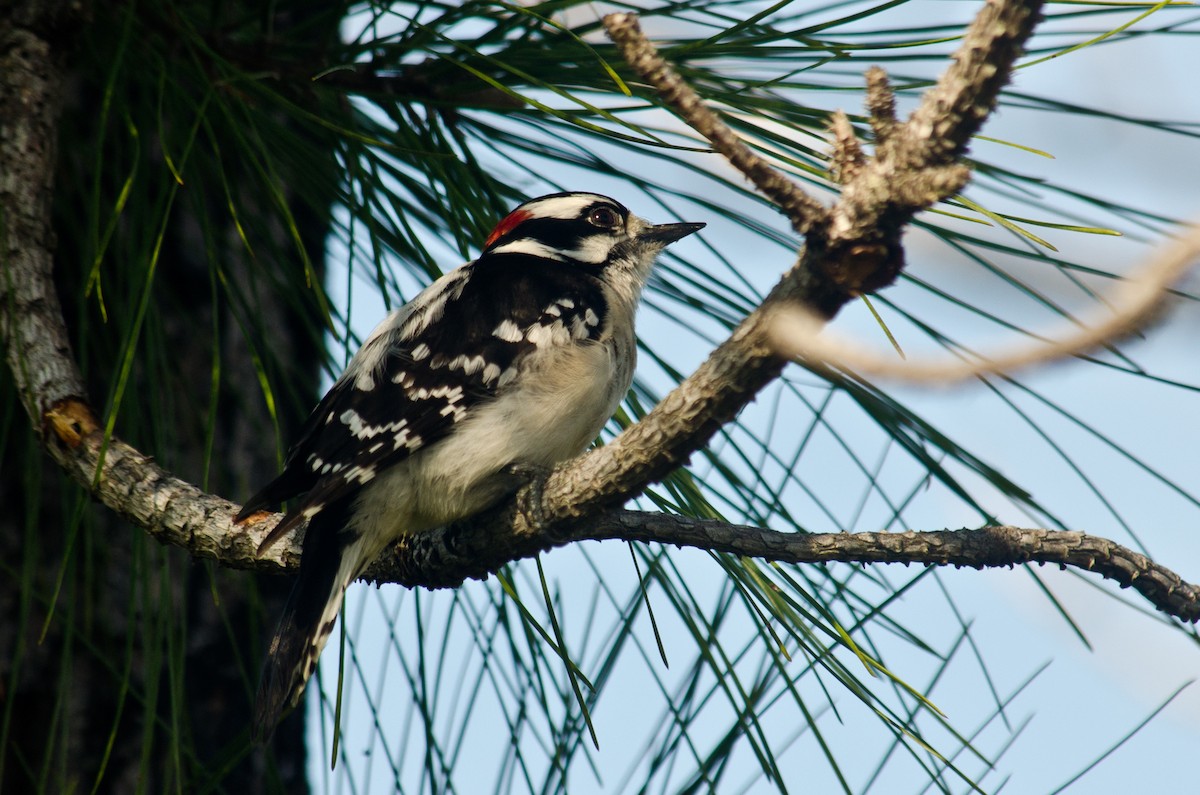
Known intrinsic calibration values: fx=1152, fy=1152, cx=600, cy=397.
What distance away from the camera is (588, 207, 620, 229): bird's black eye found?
3.04 metres

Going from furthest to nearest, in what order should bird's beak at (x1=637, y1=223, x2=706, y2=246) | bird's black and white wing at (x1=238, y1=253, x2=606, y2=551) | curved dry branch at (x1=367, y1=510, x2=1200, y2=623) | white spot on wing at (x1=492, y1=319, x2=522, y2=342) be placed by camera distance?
bird's beak at (x1=637, y1=223, x2=706, y2=246), white spot on wing at (x1=492, y1=319, x2=522, y2=342), bird's black and white wing at (x1=238, y1=253, x2=606, y2=551), curved dry branch at (x1=367, y1=510, x2=1200, y2=623)

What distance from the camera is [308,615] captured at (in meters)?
2.06

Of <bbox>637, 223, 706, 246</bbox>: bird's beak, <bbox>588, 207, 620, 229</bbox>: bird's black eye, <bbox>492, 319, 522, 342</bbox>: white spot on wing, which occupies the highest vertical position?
<bbox>588, 207, 620, 229</bbox>: bird's black eye

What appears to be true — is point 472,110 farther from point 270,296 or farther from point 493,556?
point 270,296

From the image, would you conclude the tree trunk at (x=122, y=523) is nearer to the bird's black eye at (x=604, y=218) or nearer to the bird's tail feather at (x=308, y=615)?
the bird's tail feather at (x=308, y=615)

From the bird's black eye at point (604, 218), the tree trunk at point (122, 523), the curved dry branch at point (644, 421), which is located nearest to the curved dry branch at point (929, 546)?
the curved dry branch at point (644, 421)

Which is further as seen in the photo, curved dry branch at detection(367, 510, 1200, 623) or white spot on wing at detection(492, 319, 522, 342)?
white spot on wing at detection(492, 319, 522, 342)

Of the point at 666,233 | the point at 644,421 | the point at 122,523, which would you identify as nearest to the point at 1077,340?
the point at 644,421

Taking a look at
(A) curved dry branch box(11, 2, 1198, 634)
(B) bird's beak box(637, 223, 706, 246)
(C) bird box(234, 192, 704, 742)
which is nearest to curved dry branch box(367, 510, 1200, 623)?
(A) curved dry branch box(11, 2, 1198, 634)

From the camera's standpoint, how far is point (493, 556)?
1957 millimetres

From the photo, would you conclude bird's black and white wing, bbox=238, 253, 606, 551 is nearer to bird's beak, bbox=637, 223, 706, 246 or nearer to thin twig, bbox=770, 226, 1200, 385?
bird's beak, bbox=637, 223, 706, 246

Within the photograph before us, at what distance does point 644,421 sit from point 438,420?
3.01 ft

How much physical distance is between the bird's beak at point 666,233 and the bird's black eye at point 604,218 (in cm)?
19

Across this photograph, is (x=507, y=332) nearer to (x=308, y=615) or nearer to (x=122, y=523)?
(x=308, y=615)
